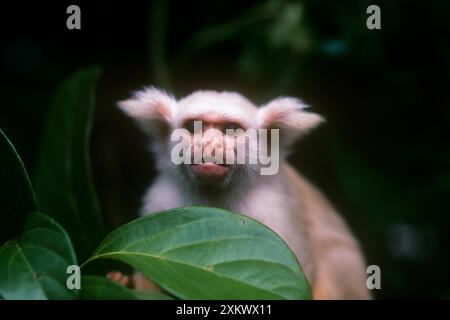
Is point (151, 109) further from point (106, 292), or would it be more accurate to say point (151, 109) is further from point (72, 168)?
point (106, 292)

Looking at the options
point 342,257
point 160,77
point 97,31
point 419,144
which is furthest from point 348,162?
point 97,31

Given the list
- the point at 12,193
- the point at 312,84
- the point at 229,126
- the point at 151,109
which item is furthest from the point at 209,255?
the point at 312,84

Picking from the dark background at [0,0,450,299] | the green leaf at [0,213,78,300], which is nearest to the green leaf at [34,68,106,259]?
the green leaf at [0,213,78,300]

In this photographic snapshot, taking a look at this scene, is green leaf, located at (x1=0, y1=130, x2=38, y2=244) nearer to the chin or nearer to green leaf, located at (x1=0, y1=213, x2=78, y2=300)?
green leaf, located at (x1=0, y1=213, x2=78, y2=300)

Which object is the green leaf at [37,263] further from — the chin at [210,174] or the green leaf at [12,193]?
the chin at [210,174]

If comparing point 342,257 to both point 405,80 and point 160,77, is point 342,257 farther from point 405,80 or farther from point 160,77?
point 160,77

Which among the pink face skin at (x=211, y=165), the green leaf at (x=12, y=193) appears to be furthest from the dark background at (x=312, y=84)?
the green leaf at (x=12, y=193)
